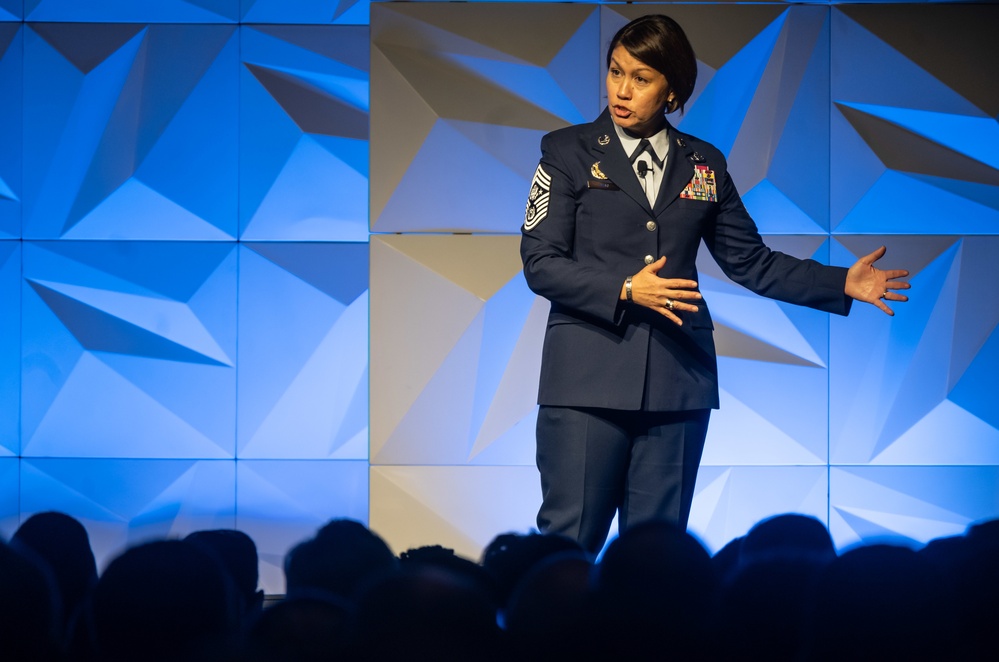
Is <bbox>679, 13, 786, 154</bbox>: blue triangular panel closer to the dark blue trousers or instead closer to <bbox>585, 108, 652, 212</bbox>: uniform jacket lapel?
<bbox>585, 108, 652, 212</bbox>: uniform jacket lapel

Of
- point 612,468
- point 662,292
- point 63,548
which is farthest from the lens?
point 612,468

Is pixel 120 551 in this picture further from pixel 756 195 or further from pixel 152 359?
pixel 756 195

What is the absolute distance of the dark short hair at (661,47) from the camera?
1938 millimetres

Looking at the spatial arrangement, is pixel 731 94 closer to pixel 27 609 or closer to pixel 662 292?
pixel 662 292

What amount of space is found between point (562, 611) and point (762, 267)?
1338 mm

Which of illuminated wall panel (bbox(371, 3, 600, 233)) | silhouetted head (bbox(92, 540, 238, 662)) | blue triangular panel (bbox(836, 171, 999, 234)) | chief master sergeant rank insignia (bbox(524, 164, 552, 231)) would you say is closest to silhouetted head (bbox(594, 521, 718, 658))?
silhouetted head (bbox(92, 540, 238, 662))

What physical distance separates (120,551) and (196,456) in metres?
2.91

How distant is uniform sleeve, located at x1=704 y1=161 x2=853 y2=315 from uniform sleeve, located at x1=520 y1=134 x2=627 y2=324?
333 millimetres

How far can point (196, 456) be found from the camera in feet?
12.5

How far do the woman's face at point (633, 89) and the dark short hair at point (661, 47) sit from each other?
0.01 meters

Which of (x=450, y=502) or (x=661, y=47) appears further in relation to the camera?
(x=450, y=502)

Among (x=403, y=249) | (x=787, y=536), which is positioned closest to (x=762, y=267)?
(x=787, y=536)

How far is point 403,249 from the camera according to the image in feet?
12.4

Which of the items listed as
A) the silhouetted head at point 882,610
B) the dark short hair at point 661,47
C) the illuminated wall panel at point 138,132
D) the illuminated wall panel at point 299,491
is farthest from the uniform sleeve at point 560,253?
the illuminated wall panel at point 138,132
